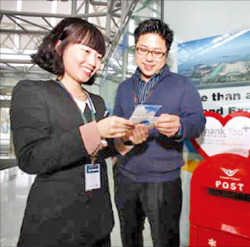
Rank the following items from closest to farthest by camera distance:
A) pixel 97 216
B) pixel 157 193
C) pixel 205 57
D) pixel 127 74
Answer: pixel 97 216 → pixel 157 193 → pixel 205 57 → pixel 127 74

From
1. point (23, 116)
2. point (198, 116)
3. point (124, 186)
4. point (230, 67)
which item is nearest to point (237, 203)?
point (198, 116)

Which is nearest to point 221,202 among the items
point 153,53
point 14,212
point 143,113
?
point 143,113

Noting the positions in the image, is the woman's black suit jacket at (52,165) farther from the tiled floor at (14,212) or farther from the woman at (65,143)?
the tiled floor at (14,212)

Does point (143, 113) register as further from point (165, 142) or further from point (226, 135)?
point (226, 135)

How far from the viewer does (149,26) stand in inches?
58.3

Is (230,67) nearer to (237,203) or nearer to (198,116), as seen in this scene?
(198,116)

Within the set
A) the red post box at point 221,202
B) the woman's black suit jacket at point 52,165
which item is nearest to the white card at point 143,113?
the woman's black suit jacket at point 52,165

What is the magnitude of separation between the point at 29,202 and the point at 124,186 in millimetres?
656

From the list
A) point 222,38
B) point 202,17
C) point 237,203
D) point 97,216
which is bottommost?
point 237,203

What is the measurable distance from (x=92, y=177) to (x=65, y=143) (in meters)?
0.22

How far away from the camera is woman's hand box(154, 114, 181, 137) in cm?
119

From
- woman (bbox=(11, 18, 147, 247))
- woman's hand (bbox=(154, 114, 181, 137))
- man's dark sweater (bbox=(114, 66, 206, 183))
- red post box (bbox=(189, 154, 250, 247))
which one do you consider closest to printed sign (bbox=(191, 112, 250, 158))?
red post box (bbox=(189, 154, 250, 247))

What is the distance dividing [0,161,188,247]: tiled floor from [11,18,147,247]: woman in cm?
125

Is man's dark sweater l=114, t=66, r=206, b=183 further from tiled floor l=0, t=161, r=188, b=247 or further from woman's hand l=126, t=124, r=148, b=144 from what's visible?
tiled floor l=0, t=161, r=188, b=247
